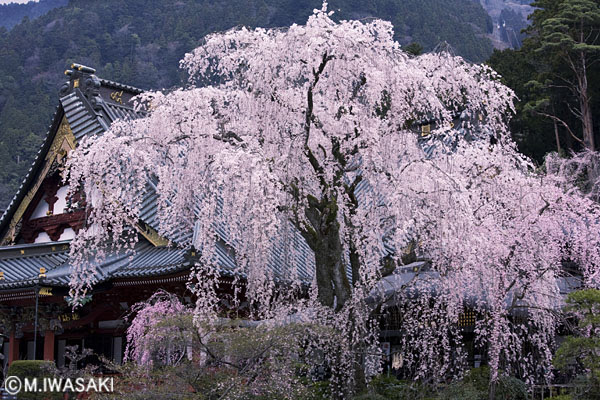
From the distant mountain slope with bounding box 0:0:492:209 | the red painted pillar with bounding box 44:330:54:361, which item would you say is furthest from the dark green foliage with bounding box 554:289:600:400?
the distant mountain slope with bounding box 0:0:492:209

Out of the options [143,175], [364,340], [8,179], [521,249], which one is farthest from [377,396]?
[8,179]

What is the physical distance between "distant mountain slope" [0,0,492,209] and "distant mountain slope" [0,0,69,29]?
71.0 ft

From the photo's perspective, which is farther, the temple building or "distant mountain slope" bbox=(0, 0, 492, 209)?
"distant mountain slope" bbox=(0, 0, 492, 209)

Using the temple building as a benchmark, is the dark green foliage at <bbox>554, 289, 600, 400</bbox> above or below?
below

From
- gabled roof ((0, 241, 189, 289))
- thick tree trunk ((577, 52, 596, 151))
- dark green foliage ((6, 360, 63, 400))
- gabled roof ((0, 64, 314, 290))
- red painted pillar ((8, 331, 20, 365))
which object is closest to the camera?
dark green foliage ((6, 360, 63, 400))

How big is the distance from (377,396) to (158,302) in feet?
13.4

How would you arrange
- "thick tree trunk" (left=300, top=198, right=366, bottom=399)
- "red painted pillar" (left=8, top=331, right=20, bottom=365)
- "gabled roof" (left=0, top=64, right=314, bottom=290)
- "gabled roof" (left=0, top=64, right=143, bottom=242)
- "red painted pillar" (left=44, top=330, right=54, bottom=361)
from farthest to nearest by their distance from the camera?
"gabled roof" (left=0, top=64, right=143, bottom=242), "red painted pillar" (left=8, top=331, right=20, bottom=365), "red painted pillar" (left=44, top=330, right=54, bottom=361), "gabled roof" (left=0, top=64, right=314, bottom=290), "thick tree trunk" (left=300, top=198, right=366, bottom=399)

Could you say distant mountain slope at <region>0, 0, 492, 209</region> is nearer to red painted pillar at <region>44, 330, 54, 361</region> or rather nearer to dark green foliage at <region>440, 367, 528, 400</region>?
red painted pillar at <region>44, 330, 54, 361</region>

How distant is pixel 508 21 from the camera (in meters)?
78.1

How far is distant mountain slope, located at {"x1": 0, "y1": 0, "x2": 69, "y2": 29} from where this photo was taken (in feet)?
272

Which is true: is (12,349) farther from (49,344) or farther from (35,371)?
(35,371)

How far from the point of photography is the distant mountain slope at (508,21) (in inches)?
2447

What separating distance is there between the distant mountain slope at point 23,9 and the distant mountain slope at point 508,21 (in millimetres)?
50377

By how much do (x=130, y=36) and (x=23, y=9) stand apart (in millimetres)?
32811
